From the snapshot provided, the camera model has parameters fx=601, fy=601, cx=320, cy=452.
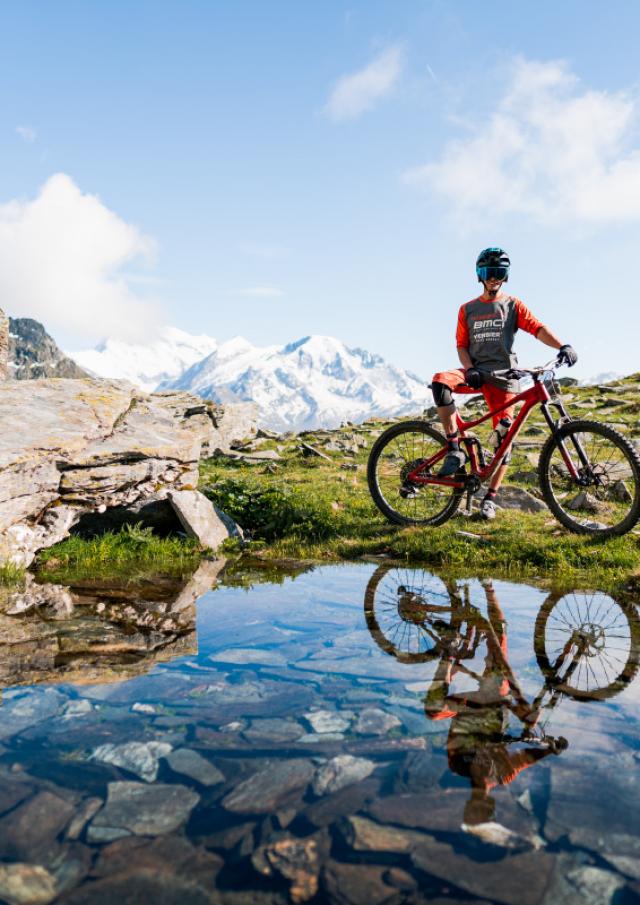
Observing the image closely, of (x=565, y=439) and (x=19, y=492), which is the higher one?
(x=565, y=439)

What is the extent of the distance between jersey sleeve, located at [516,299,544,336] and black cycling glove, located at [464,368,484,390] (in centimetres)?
102

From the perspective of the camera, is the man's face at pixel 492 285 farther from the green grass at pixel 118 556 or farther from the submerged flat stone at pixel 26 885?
the submerged flat stone at pixel 26 885

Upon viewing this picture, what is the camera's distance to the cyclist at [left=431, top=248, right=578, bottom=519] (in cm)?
970

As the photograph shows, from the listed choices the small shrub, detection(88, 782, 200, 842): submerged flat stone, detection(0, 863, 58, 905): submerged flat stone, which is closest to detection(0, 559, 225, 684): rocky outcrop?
detection(88, 782, 200, 842): submerged flat stone

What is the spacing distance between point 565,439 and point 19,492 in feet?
27.1

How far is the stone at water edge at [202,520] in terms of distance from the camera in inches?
389

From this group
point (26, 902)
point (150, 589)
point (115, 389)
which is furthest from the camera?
point (115, 389)

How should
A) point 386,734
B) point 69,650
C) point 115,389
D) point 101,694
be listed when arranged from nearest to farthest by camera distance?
point 386,734
point 101,694
point 69,650
point 115,389

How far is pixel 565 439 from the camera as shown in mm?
9258

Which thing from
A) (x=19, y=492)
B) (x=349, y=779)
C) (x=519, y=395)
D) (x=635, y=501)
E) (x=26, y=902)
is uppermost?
(x=519, y=395)

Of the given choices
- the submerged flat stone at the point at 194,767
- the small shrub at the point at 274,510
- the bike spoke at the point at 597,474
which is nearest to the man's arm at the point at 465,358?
the bike spoke at the point at 597,474

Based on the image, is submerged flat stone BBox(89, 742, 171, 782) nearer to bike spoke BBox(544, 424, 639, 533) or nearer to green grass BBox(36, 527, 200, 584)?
green grass BBox(36, 527, 200, 584)

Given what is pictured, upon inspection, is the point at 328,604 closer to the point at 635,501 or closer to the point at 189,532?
the point at 189,532

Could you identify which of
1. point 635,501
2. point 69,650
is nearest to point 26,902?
point 69,650
